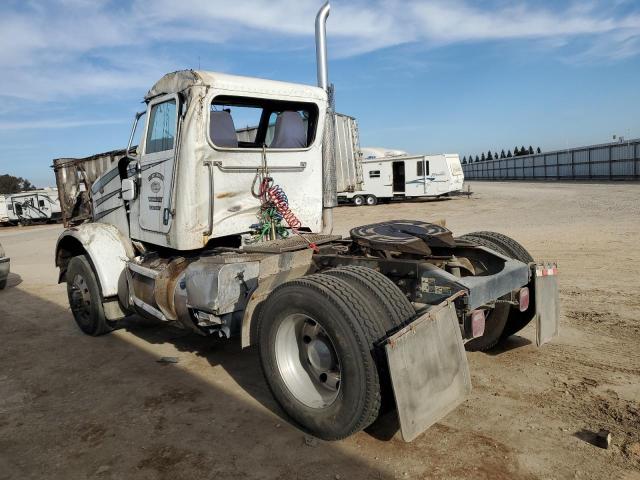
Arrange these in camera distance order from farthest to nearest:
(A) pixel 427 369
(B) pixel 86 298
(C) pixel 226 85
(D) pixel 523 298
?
(B) pixel 86 298
(C) pixel 226 85
(D) pixel 523 298
(A) pixel 427 369

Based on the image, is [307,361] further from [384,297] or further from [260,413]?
[384,297]

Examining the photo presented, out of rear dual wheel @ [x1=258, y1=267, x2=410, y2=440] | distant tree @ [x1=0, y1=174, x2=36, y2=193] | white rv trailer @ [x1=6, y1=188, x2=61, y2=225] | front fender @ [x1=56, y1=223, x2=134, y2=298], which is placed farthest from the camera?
distant tree @ [x1=0, y1=174, x2=36, y2=193]

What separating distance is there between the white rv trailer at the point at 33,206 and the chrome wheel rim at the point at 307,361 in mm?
34617

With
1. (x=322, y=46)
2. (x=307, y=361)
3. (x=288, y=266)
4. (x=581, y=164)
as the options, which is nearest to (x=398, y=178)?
(x=581, y=164)

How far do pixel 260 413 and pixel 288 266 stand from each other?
1.20 metres

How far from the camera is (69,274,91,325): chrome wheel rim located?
6004mm

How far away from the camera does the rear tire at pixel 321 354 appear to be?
3002 mm

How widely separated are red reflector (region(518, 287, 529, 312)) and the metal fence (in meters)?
32.3

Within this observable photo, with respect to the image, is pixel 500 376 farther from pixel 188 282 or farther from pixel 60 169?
pixel 60 169

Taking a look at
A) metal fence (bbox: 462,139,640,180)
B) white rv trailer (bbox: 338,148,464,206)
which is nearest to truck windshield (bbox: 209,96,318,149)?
white rv trailer (bbox: 338,148,464,206)

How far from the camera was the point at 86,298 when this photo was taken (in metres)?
6.00

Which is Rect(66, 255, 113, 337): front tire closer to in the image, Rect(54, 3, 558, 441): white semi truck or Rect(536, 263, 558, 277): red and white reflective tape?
Rect(54, 3, 558, 441): white semi truck

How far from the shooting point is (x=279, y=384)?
141 inches

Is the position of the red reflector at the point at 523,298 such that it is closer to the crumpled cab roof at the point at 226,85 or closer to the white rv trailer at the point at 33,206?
the crumpled cab roof at the point at 226,85
